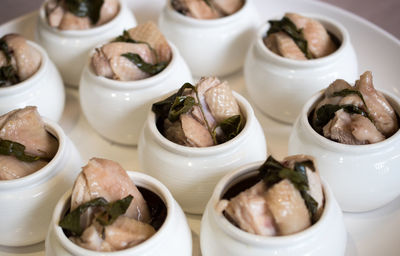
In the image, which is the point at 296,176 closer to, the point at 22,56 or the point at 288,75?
the point at 288,75

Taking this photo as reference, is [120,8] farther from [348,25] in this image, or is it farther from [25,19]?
[348,25]

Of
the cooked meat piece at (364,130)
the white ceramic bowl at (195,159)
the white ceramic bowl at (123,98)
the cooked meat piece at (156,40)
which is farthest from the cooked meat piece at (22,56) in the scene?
the cooked meat piece at (364,130)

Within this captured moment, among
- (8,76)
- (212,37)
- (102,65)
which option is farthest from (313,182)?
(8,76)

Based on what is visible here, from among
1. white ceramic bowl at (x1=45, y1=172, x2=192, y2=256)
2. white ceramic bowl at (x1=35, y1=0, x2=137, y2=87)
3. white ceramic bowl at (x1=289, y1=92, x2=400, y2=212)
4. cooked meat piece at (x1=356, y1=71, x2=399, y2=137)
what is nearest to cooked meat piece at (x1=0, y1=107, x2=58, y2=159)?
white ceramic bowl at (x1=45, y1=172, x2=192, y2=256)

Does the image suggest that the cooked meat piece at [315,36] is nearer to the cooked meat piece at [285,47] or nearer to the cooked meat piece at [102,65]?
the cooked meat piece at [285,47]

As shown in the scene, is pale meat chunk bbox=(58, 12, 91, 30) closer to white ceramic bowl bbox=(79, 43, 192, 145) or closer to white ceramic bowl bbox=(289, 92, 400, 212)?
white ceramic bowl bbox=(79, 43, 192, 145)
